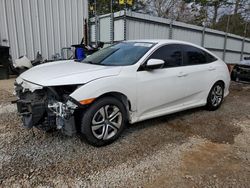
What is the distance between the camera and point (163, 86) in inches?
138

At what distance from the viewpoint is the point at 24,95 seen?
2.95 meters

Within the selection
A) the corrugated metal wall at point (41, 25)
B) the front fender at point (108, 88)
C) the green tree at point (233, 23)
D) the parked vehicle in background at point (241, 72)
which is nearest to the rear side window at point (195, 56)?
the front fender at point (108, 88)

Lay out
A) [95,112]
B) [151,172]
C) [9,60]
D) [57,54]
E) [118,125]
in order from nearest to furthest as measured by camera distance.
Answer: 1. [151,172]
2. [95,112]
3. [118,125]
4. [9,60]
5. [57,54]

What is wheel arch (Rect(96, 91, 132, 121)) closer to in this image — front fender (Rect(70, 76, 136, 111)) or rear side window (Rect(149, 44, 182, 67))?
front fender (Rect(70, 76, 136, 111))

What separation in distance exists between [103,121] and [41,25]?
277 inches

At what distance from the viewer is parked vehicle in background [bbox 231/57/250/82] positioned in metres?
7.18

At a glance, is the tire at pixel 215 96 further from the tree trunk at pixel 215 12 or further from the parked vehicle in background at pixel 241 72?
the tree trunk at pixel 215 12

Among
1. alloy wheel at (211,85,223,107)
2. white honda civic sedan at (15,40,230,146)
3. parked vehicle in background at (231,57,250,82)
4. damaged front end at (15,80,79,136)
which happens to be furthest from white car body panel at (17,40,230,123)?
parked vehicle in background at (231,57,250,82)

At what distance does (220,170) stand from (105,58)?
2306mm

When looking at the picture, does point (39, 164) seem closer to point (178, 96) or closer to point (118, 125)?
point (118, 125)

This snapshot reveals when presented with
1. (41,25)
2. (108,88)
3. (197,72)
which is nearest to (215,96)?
(197,72)

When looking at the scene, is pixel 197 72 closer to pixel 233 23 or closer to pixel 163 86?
pixel 163 86

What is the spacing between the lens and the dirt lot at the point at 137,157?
2311 millimetres

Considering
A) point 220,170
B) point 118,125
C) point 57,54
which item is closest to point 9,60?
point 57,54
